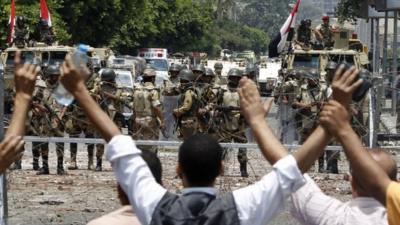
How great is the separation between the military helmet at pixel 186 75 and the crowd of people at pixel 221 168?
8.94 m

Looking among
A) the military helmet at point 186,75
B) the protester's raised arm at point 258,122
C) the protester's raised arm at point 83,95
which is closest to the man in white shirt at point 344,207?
the protester's raised arm at point 258,122

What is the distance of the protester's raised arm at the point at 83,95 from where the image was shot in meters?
3.93

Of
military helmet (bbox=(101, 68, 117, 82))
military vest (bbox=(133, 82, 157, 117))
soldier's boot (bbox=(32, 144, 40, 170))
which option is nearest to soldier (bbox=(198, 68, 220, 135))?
military vest (bbox=(133, 82, 157, 117))

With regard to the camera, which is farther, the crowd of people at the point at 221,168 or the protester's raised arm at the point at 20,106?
the protester's raised arm at the point at 20,106

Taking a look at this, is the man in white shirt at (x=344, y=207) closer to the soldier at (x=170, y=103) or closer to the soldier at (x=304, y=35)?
the soldier at (x=170, y=103)

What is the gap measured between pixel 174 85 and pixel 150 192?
10.1m

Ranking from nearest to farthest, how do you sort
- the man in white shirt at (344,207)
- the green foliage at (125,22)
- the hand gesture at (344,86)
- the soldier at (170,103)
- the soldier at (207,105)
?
the hand gesture at (344,86), the man in white shirt at (344,207), the soldier at (207,105), the soldier at (170,103), the green foliage at (125,22)

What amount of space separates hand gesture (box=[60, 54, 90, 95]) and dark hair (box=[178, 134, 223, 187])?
0.44 m

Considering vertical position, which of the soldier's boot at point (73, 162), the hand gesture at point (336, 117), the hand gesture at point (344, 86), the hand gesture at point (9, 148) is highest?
the hand gesture at point (344, 86)

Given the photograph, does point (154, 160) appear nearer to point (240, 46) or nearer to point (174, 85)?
point (174, 85)

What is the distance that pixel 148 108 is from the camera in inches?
538

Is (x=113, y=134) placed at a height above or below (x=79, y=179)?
above

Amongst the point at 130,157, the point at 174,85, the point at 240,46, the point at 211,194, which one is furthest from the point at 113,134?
the point at 240,46

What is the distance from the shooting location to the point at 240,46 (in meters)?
137
